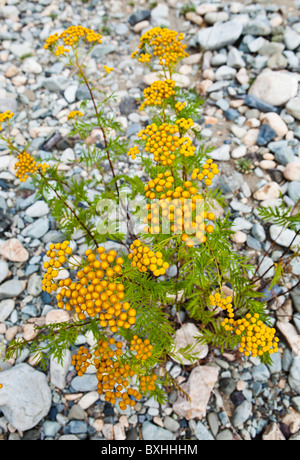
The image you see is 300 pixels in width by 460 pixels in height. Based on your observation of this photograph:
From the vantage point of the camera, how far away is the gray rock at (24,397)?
3.74 metres

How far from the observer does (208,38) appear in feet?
21.8

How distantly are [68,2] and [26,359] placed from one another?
27.3 feet

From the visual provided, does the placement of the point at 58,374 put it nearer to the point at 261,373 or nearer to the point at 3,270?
the point at 3,270

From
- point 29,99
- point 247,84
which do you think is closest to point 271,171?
point 247,84

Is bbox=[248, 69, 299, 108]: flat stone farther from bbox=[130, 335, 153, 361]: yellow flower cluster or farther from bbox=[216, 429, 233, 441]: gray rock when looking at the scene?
bbox=[216, 429, 233, 441]: gray rock

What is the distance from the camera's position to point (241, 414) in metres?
3.79

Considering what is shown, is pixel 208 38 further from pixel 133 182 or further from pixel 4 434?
pixel 4 434

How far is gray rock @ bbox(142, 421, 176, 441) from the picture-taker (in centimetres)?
374

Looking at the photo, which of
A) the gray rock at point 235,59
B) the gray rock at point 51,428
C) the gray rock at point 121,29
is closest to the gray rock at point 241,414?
the gray rock at point 51,428

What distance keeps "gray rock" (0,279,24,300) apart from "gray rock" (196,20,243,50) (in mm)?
5801

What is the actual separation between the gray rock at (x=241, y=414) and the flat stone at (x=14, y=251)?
3.50m

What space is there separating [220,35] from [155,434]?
6.96 m

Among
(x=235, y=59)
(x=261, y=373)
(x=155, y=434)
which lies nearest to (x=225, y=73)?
(x=235, y=59)

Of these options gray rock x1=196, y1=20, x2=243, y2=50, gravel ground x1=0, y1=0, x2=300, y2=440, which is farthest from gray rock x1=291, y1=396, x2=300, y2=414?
gray rock x1=196, y1=20, x2=243, y2=50
